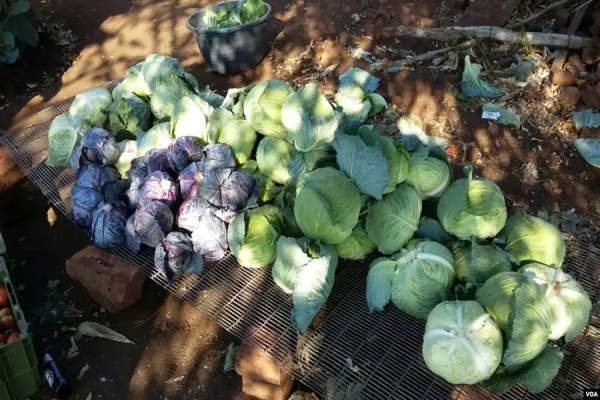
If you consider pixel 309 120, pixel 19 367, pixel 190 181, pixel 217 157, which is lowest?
pixel 19 367

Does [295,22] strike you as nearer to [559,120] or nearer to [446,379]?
[559,120]

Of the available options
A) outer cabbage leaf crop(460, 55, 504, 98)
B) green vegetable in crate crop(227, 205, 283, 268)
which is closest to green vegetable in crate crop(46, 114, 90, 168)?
green vegetable in crate crop(227, 205, 283, 268)

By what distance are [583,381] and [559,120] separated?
2.94 meters

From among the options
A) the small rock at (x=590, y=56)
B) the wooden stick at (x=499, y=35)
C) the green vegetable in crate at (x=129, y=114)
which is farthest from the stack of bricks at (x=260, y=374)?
the small rock at (x=590, y=56)

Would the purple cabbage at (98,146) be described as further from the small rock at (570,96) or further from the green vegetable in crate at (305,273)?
the small rock at (570,96)

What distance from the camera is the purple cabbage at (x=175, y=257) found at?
9.50 ft

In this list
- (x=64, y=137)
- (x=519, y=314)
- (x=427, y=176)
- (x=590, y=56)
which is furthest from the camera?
(x=590, y=56)

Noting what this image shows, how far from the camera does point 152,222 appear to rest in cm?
294

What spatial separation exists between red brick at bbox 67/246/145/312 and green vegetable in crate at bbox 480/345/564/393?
7.17ft

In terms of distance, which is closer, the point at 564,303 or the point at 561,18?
the point at 564,303

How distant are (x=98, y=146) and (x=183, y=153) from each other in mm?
636

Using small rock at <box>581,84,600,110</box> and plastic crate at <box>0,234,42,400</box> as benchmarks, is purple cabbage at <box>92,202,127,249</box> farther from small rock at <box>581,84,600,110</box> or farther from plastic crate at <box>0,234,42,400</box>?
small rock at <box>581,84,600,110</box>

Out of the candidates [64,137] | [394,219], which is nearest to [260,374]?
[394,219]

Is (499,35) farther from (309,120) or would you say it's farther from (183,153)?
(183,153)
